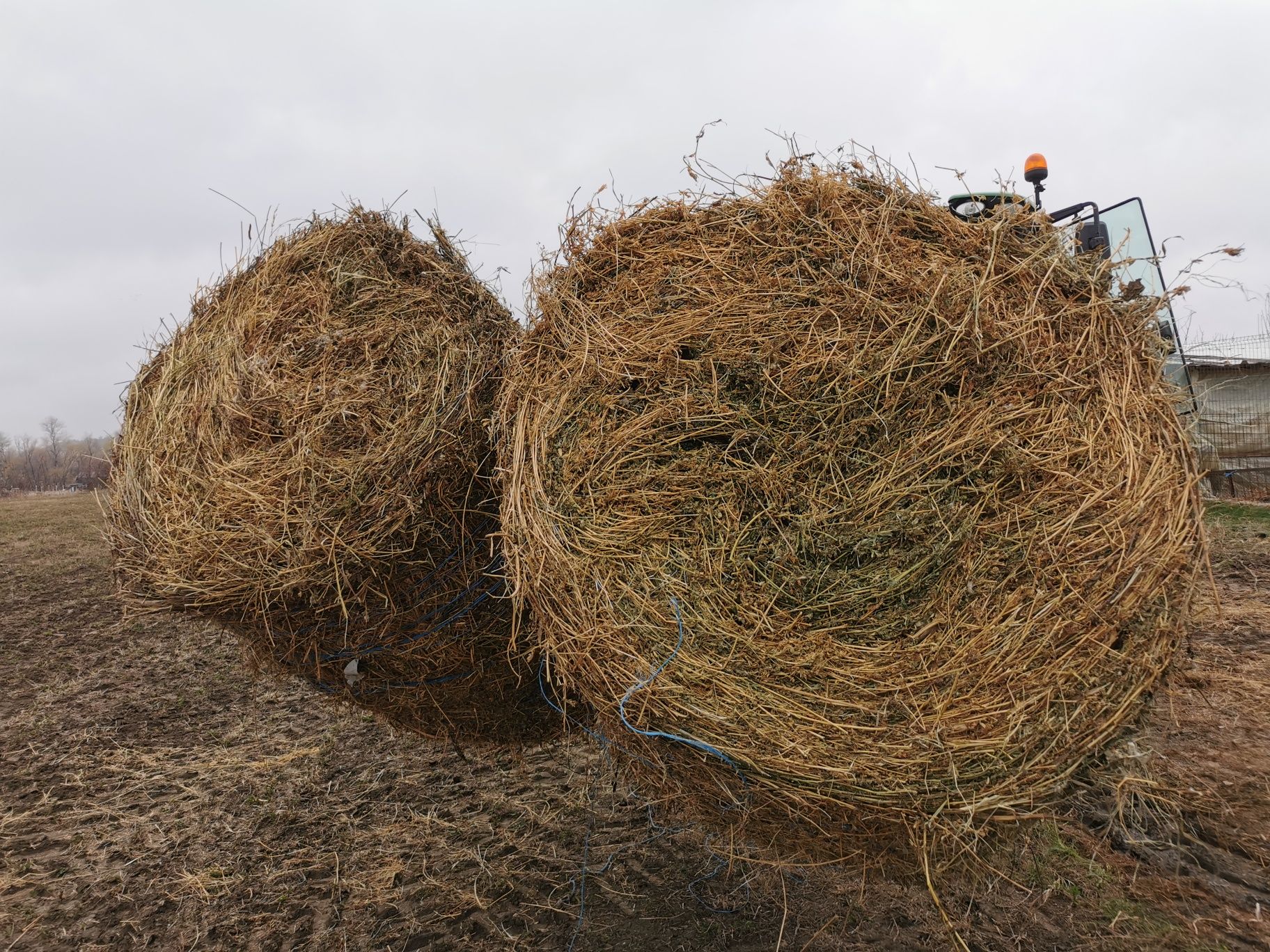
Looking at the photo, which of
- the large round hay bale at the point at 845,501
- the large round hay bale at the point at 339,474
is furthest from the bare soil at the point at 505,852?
the large round hay bale at the point at 339,474

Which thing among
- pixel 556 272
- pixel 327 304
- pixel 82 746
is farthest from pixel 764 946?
pixel 82 746

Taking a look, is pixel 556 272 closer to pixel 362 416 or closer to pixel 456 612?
pixel 362 416

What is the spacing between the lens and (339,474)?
2594 mm

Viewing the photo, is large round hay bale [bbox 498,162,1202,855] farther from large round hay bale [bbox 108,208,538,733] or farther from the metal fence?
the metal fence

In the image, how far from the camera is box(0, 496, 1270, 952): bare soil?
3.08 meters

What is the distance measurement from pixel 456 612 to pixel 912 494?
1.64m

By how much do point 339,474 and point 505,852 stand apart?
2.36m

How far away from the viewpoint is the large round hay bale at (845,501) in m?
1.83

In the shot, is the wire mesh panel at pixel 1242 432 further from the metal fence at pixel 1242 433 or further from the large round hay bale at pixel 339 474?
the large round hay bale at pixel 339 474

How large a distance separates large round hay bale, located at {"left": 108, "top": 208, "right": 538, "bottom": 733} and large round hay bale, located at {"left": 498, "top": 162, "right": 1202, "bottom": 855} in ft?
1.37

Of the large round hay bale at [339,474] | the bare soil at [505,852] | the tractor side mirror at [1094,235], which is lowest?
the bare soil at [505,852]

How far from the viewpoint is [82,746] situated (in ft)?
17.2

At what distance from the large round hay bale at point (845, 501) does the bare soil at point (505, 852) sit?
0.29 metres

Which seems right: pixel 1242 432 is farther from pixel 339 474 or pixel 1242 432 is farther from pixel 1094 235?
pixel 339 474
